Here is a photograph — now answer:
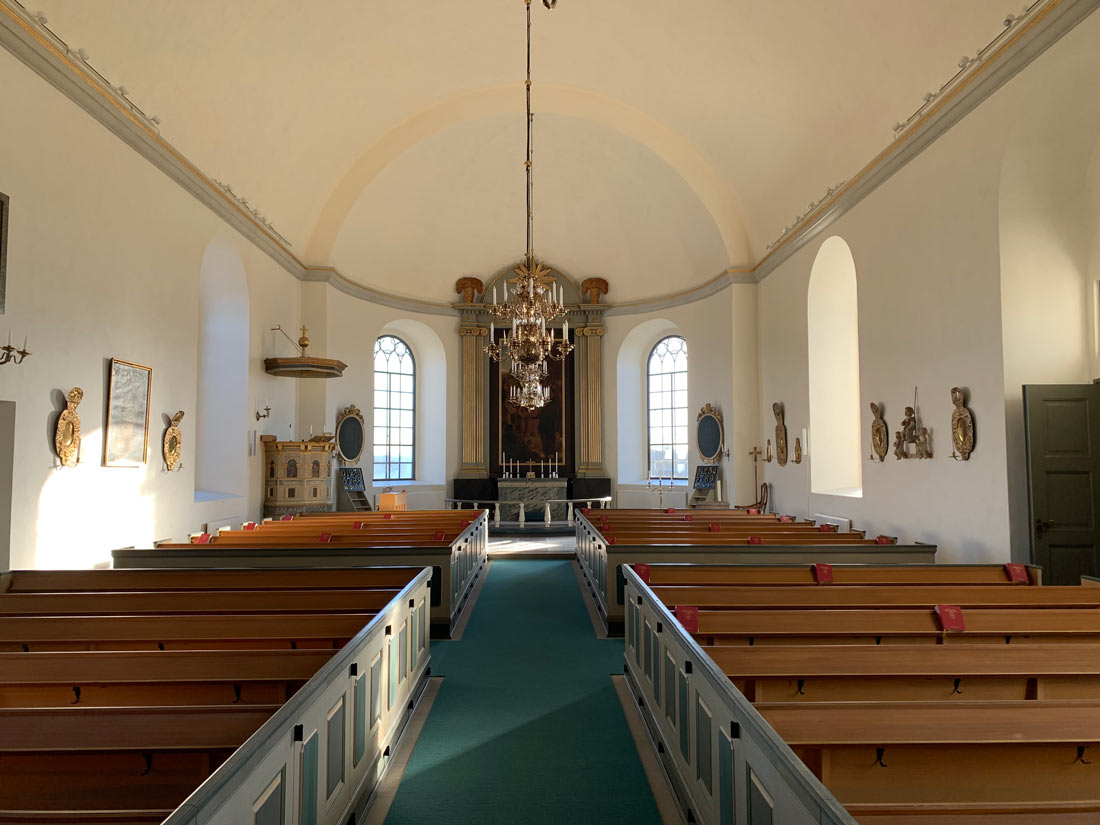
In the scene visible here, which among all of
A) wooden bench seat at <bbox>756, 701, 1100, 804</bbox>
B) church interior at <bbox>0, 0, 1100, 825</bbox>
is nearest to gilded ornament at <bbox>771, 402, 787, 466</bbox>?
church interior at <bbox>0, 0, 1100, 825</bbox>

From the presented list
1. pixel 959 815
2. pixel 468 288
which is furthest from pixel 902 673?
pixel 468 288

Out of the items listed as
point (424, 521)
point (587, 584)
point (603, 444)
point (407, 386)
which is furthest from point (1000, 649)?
point (407, 386)

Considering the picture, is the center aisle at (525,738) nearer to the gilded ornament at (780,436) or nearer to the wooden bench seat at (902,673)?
the wooden bench seat at (902,673)

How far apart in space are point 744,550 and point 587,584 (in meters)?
2.86

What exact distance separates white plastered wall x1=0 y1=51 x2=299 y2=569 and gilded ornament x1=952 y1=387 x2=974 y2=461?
8544mm

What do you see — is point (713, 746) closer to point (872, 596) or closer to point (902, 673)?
point (902, 673)

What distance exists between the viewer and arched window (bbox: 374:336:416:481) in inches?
667

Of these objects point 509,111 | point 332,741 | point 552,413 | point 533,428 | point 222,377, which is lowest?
point 332,741

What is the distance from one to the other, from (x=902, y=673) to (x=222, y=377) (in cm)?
1042

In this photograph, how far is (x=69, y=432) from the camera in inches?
270

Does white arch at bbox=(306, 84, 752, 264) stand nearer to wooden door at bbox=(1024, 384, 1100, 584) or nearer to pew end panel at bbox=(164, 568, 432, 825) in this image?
wooden door at bbox=(1024, 384, 1100, 584)

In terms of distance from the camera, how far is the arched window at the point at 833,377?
1123cm

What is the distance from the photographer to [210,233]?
9.96 meters

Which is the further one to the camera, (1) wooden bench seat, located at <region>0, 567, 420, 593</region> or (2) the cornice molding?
(2) the cornice molding
